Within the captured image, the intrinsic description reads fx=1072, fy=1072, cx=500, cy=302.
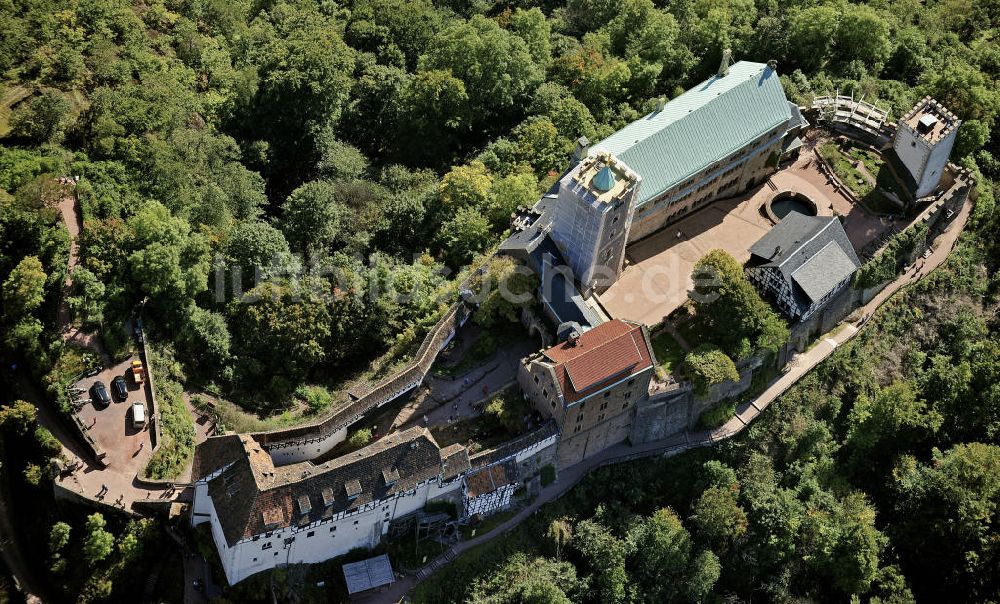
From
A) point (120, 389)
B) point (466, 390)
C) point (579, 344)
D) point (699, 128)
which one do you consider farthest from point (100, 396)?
point (699, 128)

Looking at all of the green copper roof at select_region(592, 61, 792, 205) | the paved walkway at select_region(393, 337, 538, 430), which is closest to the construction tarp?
the paved walkway at select_region(393, 337, 538, 430)

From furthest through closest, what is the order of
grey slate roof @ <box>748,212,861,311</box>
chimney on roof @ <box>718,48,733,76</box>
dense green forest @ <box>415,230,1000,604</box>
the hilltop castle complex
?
chimney on roof @ <box>718,48,733,76</box> < grey slate roof @ <box>748,212,861,311</box> < dense green forest @ <box>415,230,1000,604</box> < the hilltop castle complex

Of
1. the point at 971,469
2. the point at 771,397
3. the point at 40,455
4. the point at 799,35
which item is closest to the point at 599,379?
the point at 771,397

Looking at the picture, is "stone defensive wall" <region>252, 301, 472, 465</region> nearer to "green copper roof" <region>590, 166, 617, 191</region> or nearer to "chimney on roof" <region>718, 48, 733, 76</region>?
"green copper roof" <region>590, 166, 617, 191</region>

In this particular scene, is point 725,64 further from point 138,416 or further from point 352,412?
point 138,416

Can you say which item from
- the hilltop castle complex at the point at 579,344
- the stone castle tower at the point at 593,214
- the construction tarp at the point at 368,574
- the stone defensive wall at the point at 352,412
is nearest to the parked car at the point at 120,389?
the hilltop castle complex at the point at 579,344
